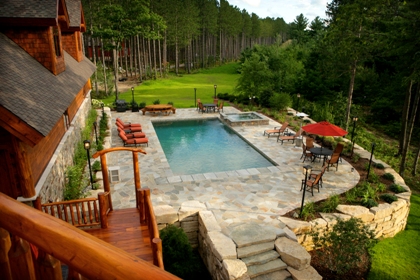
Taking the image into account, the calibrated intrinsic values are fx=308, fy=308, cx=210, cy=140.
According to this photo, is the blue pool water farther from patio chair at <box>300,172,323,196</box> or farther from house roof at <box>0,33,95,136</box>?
house roof at <box>0,33,95,136</box>

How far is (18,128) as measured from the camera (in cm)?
608

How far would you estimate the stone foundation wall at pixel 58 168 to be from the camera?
7.98 m

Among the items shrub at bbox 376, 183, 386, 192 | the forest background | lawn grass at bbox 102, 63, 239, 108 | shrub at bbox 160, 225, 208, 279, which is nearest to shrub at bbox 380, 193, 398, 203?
shrub at bbox 376, 183, 386, 192

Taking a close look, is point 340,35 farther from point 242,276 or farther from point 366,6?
point 242,276

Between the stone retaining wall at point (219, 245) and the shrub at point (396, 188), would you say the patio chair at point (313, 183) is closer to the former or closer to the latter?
the shrub at point (396, 188)

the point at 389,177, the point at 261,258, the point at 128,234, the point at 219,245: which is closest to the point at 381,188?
the point at 389,177

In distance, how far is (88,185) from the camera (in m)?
11.0

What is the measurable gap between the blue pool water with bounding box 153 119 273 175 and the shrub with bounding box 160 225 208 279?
19.5 feet

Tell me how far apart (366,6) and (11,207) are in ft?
62.7

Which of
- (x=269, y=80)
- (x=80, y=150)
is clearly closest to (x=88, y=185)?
(x=80, y=150)

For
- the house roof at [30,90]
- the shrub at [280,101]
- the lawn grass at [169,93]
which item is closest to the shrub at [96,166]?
the house roof at [30,90]

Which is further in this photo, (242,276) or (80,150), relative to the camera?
(80,150)

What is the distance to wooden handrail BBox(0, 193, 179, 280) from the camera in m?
1.11

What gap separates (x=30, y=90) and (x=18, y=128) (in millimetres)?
1862
